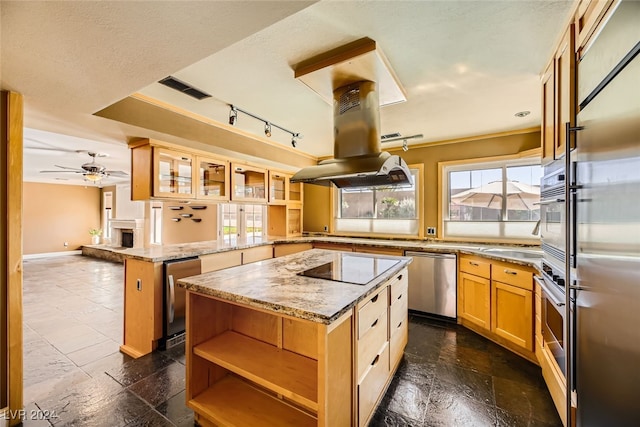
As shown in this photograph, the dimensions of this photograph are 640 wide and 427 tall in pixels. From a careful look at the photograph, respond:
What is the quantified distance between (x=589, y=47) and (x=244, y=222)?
17.3 feet

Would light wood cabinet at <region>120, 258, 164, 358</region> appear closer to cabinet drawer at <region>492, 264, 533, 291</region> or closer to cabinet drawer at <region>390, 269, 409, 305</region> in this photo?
cabinet drawer at <region>390, 269, 409, 305</region>

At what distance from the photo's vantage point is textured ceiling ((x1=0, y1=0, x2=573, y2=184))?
1.08 m

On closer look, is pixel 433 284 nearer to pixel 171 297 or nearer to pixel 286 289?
pixel 286 289

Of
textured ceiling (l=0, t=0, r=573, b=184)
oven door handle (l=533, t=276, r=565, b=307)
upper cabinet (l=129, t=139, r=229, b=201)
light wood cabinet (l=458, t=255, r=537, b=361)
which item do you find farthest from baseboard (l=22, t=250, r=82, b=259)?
oven door handle (l=533, t=276, r=565, b=307)

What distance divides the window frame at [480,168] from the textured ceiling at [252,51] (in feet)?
2.95

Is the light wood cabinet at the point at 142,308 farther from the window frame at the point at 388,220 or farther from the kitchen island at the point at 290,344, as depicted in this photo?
the window frame at the point at 388,220

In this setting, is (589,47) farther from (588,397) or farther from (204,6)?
(204,6)

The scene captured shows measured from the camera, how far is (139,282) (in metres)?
2.51

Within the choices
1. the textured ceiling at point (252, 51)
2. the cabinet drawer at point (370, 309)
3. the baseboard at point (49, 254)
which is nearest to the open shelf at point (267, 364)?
the cabinet drawer at point (370, 309)

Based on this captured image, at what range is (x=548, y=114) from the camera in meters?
1.80

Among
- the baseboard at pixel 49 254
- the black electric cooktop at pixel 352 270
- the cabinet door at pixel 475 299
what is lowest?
the baseboard at pixel 49 254

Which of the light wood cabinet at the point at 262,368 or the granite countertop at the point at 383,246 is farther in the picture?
the granite countertop at the point at 383,246

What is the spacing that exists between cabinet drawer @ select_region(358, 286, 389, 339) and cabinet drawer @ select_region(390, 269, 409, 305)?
16 centimetres

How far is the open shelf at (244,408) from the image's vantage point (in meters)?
1.41
